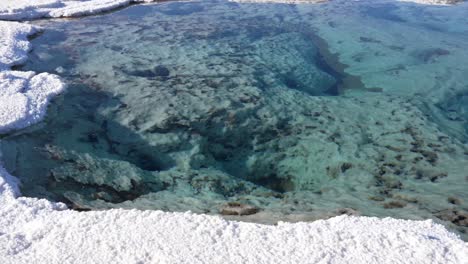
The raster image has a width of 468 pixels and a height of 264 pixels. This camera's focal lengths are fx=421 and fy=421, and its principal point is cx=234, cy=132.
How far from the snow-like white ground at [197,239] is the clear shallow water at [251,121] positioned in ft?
2.03

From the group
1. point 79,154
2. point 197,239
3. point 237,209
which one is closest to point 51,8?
point 79,154

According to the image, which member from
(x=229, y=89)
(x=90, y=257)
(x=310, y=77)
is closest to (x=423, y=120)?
(x=310, y=77)

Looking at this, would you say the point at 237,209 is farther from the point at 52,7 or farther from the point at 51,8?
the point at 52,7

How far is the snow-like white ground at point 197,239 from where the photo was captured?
426 centimetres

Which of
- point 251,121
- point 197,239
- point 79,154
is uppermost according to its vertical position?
point 197,239

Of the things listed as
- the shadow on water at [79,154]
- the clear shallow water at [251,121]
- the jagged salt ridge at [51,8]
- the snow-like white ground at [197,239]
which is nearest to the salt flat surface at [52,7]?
the jagged salt ridge at [51,8]

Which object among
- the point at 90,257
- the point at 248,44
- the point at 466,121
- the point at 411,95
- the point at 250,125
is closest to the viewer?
the point at 90,257

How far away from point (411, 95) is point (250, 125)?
4.78 metres

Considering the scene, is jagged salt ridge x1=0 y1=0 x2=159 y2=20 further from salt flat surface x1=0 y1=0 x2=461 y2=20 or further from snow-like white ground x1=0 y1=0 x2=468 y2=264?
snow-like white ground x1=0 y1=0 x2=468 y2=264

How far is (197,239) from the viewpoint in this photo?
4523 millimetres

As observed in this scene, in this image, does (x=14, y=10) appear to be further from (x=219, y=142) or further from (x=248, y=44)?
(x=219, y=142)

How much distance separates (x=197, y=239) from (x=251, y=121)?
472 centimetres

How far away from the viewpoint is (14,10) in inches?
569

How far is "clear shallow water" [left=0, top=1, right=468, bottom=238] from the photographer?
6336mm
